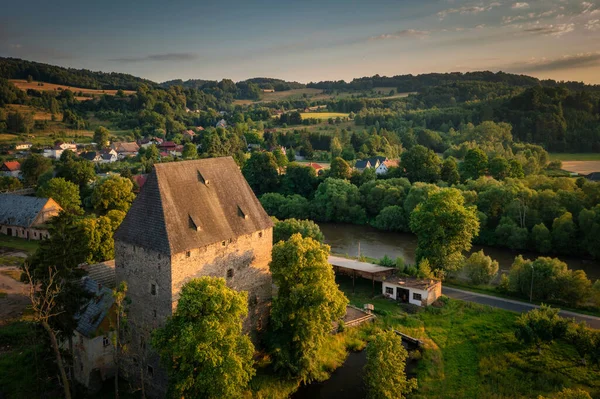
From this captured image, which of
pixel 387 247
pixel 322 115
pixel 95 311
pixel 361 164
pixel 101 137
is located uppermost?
pixel 322 115

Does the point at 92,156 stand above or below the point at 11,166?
below

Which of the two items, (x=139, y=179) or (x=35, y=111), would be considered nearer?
(x=139, y=179)

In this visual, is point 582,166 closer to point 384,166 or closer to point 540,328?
point 384,166

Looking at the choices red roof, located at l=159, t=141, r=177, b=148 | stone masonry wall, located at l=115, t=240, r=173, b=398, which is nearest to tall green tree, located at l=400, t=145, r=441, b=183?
stone masonry wall, located at l=115, t=240, r=173, b=398

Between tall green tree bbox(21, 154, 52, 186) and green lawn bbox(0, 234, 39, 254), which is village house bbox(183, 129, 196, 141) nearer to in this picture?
tall green tree bbox(21, 154, 52, 186)

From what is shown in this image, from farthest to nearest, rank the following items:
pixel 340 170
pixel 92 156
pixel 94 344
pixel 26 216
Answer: pixel 92 156, pixel 340 170, pixel 26 216, pixel 94 344

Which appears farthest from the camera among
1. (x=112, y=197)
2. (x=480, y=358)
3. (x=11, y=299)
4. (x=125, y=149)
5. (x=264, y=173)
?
(x=125, y=149)

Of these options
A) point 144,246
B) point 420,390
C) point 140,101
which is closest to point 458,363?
point 420,390

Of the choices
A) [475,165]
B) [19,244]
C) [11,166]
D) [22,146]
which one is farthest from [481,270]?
[22,146]

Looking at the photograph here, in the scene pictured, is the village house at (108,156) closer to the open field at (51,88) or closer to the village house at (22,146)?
the village house at (22,146)
